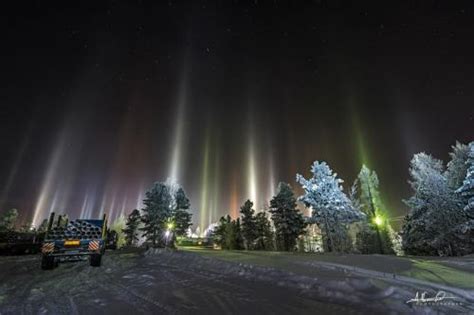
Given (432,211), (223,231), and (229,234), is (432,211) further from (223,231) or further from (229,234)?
(223,231)

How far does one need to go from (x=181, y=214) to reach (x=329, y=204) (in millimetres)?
31415

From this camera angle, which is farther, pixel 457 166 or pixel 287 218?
pixel 287 218

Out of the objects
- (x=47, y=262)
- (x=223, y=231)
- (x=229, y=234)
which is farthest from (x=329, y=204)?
(x=223, y=231)

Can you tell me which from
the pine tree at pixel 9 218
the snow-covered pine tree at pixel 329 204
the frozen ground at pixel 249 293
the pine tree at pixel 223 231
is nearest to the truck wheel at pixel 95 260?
the frozen ground at pixel 249 293

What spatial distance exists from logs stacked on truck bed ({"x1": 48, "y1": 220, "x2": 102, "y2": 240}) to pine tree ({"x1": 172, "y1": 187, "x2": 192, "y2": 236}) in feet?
108

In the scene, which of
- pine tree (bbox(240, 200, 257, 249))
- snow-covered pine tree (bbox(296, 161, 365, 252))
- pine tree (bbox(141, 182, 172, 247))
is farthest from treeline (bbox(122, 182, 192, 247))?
snow-covered pine tree (bbox(296, 161, 365, 252))

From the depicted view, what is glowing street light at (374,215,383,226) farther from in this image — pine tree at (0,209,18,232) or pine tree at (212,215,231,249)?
pine tree at (0,209,18,232)

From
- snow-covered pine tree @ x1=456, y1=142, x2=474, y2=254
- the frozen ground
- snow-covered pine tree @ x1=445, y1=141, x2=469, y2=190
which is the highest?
snow-covered pine tree @ x1=445, y1=141, x2=469, y2=190

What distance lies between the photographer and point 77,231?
14430mm

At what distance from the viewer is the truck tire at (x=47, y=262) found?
12764mm

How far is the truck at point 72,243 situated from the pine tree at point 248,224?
111ft

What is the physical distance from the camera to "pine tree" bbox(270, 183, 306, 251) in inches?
1492

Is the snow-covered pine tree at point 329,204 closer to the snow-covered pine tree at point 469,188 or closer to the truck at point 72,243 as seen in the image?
the snow-covered pine tree at point 469,188

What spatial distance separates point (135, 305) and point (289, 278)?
5129 mm
